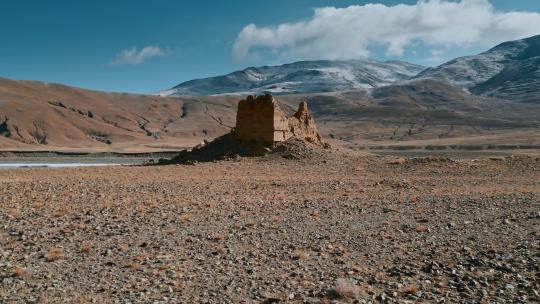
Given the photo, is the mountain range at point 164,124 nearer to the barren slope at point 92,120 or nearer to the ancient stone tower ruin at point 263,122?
the barren slope at point 92,120

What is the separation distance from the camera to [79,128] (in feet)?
454

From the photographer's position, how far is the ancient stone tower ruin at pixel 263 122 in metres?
34.7

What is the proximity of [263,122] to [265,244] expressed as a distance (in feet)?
81.5

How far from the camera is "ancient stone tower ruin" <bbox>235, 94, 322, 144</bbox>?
3466cm

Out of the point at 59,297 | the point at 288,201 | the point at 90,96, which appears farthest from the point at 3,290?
the point at 90,96

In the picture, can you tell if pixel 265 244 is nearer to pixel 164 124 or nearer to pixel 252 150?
pixel 252 150

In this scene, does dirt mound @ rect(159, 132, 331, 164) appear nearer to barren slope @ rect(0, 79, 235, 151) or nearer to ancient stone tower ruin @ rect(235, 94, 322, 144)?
ancient stone tower ruin @ rect(235, 94, 322, 144)

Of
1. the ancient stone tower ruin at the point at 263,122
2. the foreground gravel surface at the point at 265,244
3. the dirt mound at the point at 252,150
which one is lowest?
the foreground gravel surface at the point at 265,244

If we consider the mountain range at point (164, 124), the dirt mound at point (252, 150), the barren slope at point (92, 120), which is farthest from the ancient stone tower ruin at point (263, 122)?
the barren slope at point (92, 120)

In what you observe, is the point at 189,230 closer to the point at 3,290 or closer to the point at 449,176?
the point at 3,290

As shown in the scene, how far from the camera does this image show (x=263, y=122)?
35000mm

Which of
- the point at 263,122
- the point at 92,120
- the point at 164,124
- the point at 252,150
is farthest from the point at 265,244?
the point at 164,124

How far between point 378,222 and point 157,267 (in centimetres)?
614

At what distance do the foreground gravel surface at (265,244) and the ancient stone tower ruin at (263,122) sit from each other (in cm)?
1528
